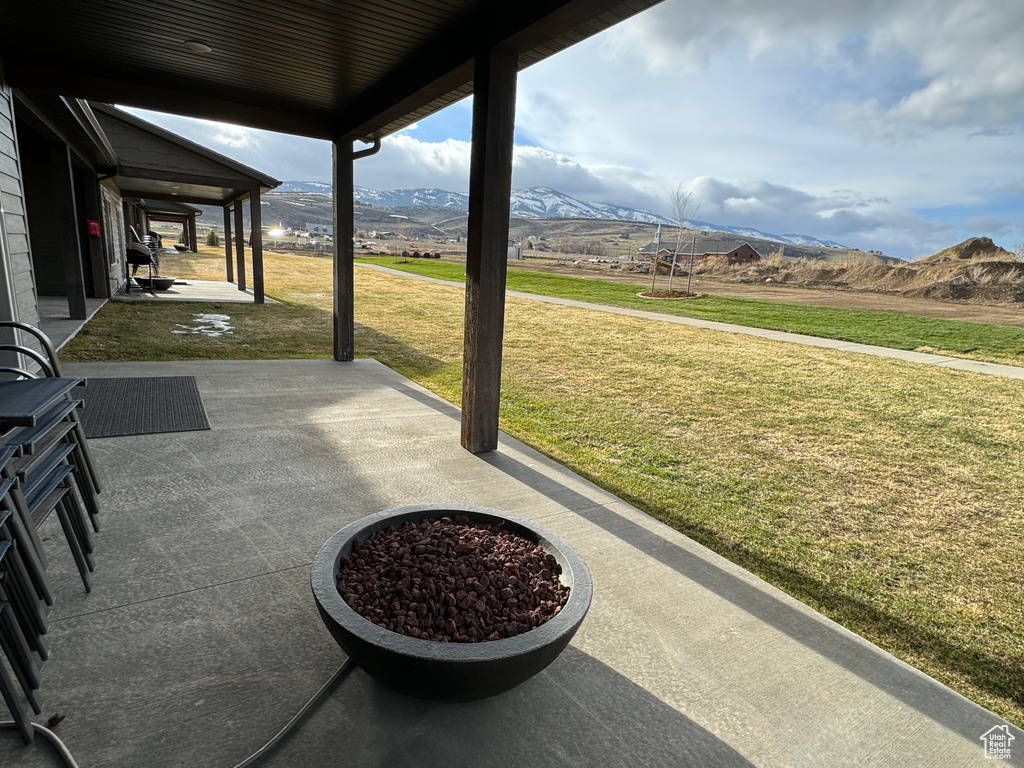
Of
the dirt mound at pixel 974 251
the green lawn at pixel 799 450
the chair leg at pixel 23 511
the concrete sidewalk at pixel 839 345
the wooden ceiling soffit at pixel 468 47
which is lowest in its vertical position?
the green lawn at pixel 799 450

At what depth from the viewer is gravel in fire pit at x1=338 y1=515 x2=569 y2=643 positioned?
1.55 meters

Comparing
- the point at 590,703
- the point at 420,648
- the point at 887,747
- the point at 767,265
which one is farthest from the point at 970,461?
the point at 767,265

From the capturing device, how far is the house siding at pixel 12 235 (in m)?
4.33

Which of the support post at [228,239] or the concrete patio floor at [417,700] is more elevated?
the support post at [228,239]

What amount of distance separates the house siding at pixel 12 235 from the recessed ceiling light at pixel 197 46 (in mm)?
1787

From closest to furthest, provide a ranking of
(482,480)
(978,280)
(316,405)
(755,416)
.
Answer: (482,480) < (316,405) < (755,416) < (978,280)

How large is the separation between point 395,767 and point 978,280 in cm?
3235

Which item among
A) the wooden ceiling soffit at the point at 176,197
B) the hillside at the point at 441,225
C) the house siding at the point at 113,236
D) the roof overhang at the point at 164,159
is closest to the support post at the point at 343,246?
the roof overhang at the point at 164,159

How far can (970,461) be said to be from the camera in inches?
174

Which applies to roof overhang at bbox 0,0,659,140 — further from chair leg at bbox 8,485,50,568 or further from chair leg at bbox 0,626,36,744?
chair leg at bbox 0,626,36,744

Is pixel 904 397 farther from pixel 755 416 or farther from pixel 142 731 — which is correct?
pixel 142 731

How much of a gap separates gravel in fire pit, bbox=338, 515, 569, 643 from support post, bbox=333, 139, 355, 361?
16.0 ft

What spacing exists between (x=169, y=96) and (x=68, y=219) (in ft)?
12.9

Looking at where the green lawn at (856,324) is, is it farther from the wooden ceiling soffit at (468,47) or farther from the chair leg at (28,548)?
the chair leg at (28,548)
